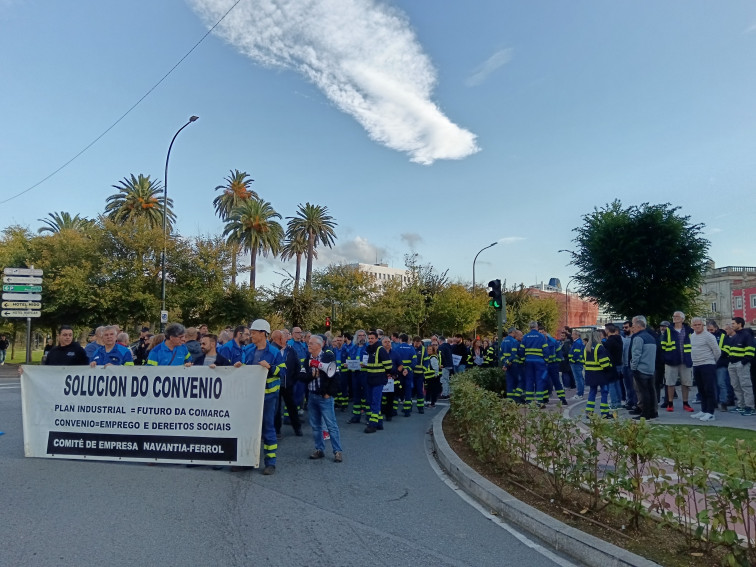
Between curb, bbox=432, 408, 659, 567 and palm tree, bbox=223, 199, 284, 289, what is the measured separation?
43.3 metres

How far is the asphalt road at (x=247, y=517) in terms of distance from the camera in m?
4.62

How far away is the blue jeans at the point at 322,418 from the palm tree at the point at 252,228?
134 feet

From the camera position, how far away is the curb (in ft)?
14.2

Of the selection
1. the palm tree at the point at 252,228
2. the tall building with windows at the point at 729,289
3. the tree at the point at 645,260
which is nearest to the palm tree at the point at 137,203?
the palm tree at the point at 252,228

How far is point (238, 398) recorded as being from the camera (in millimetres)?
7578

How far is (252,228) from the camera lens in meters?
49.2

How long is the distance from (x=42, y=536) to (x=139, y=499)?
122 centimetres

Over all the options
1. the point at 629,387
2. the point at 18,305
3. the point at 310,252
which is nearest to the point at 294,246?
the point at 310,252

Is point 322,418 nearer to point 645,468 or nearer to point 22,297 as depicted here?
point 645,468

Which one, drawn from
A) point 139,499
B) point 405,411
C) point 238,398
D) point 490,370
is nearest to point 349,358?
point 405,411

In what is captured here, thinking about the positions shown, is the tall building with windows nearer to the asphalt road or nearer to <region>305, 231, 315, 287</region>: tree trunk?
<region>305, 231, 315, 287</region>: tree trunk

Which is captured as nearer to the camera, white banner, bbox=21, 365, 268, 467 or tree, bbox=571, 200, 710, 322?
white banner, bbox=21, 365, 268, 467

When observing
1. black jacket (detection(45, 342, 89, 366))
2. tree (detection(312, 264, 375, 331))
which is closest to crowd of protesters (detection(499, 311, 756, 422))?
black jacket (detection(45, 342, 89, 366))

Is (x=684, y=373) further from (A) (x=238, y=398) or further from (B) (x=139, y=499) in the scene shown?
(B) (x=139, y=499)
